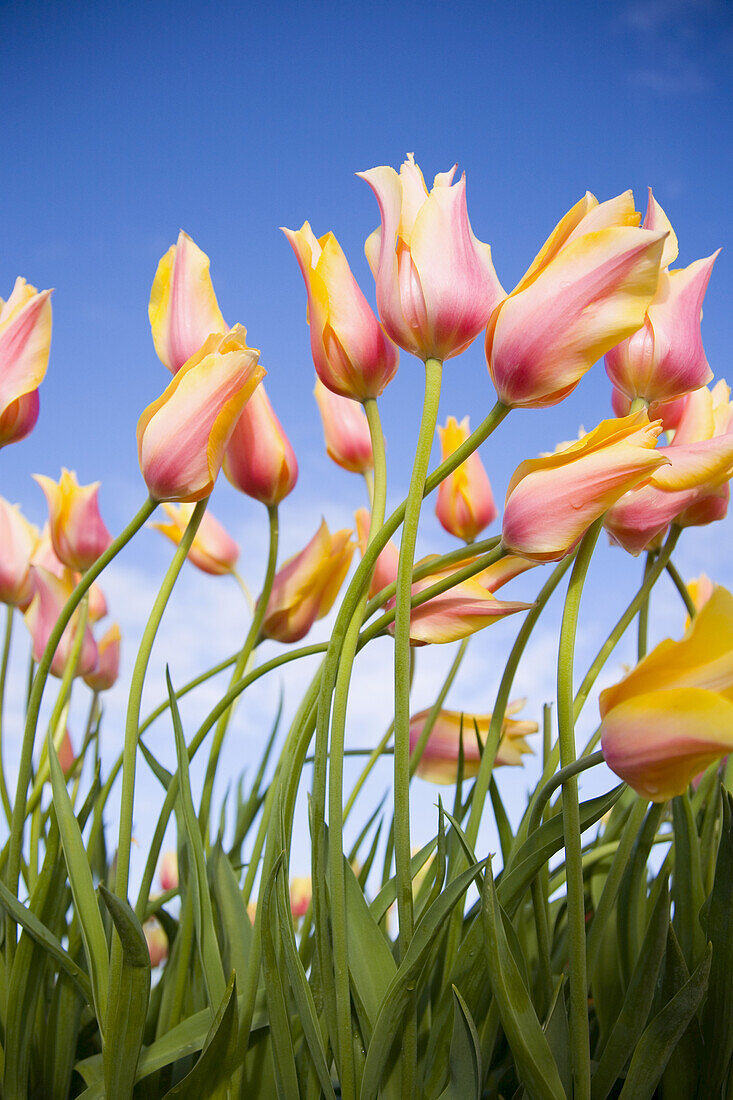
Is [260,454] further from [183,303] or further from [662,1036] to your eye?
[662,1036]

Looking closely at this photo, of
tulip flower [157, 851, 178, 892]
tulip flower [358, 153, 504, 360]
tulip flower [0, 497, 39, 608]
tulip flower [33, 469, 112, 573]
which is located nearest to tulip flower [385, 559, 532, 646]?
tulip flower [358, 153, 504, 360]

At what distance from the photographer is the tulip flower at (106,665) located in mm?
757

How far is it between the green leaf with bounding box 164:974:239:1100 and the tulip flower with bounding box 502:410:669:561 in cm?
20

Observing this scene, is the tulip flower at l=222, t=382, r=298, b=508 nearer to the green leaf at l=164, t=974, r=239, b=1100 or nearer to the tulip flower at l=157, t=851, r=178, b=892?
the green leaf at l=164, t=974, r=239, b=1100

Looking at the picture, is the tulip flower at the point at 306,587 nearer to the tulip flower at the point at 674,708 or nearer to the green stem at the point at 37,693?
the green stem at the point at 37,693

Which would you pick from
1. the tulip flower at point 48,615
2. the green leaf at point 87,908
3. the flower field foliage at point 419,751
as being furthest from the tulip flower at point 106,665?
the green leaf at point 87,908

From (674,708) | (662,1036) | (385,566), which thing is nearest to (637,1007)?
(662,1036)

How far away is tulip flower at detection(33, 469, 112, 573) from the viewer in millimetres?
636

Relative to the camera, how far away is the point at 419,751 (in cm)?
53

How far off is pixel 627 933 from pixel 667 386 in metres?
0.29

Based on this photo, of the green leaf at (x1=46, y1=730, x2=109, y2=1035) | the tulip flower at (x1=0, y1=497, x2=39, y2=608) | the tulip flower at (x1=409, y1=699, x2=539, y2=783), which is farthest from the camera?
the tulip flower at (x1=0, y1=497, x2=39, y2=608)

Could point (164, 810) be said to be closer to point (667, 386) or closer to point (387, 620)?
point (387, 620)

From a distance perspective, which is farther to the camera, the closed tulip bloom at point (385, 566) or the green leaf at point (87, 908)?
the closed tulip bloom at point (385, 566)

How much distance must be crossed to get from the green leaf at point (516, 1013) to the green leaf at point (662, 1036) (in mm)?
44
